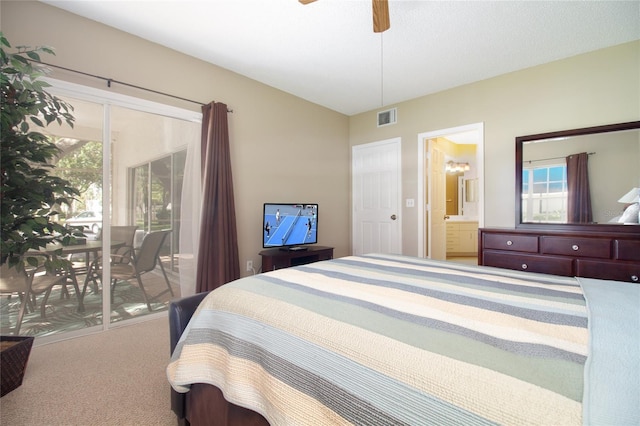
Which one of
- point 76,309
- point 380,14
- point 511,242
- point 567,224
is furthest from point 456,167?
point 76,309

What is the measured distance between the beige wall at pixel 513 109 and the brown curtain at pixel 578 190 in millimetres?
371

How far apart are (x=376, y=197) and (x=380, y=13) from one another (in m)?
2.88

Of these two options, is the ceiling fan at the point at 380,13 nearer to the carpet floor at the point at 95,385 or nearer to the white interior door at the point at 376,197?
the white interior door at the point at 376,197

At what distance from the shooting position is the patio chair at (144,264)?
8.57ft

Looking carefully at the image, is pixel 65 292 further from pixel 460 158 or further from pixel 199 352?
pixel 460 158

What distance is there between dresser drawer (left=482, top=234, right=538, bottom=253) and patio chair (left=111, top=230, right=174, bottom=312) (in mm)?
3286

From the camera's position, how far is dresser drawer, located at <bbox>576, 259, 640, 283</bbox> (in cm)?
226

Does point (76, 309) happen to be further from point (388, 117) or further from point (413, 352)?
point (388, 117)

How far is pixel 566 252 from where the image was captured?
254cm

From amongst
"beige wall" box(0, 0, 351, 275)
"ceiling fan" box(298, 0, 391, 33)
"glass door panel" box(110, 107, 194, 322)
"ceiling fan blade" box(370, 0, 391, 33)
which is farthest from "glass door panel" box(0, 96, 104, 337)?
"ceiling fan blade" box(370, 0, 391, 33)

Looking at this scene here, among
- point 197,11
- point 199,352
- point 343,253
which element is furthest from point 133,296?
point 343,253

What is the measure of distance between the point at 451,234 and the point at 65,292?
6.15m

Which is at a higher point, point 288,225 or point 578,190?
point 578,190

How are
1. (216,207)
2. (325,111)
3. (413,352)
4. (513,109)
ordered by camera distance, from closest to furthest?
(413,352) → (216,207) → (513,109) → (325,111)
